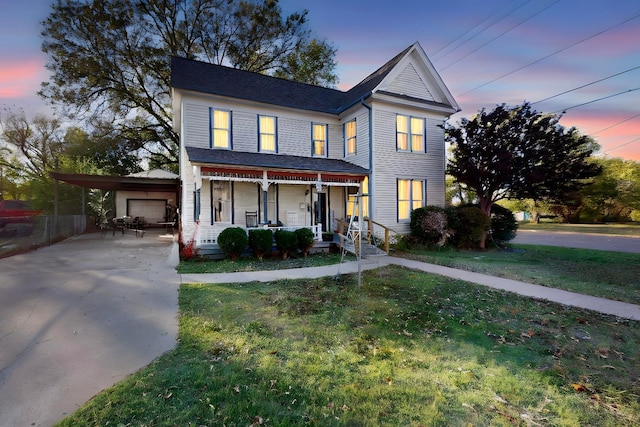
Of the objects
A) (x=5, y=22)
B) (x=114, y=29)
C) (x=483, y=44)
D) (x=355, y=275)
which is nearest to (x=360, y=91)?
(x=483, y=44)

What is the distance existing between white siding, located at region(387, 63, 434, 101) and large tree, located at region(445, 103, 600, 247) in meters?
2.63

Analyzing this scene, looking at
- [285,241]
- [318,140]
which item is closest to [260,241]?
[285,241]

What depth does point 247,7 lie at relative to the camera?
2478 centimetres

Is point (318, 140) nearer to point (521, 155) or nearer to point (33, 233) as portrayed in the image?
point (521, 155)

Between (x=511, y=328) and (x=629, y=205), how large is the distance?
151 ft

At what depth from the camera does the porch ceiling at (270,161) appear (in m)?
11.5

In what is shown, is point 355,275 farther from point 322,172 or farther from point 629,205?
point 629,205

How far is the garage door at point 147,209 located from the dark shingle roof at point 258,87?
12.8 meters

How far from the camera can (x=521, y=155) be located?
522 inches

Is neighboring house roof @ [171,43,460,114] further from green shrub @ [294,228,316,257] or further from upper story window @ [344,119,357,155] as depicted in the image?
green shrub @ [294,228,316,257]

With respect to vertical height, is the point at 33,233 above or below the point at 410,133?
below

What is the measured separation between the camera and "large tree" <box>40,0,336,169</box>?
21.5m

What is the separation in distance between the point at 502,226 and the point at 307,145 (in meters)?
10.9

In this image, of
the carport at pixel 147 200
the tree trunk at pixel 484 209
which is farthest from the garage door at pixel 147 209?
the tree trunk at pixel 484 209
